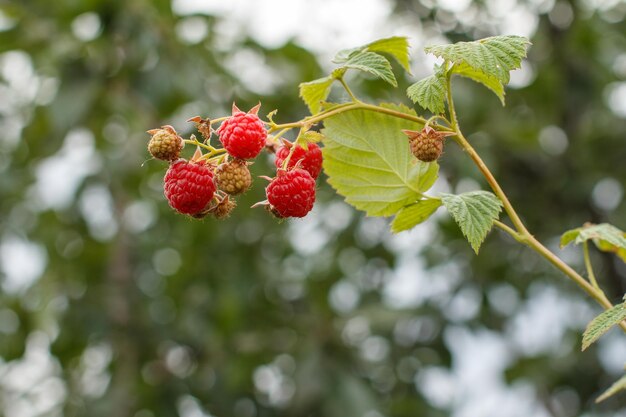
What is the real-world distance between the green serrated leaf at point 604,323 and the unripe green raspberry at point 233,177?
Result: 41 centimetres

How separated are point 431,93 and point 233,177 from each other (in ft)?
0.83

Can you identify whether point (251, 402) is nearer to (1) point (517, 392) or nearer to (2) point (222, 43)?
(1) point (517, 392)

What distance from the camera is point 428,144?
96cm

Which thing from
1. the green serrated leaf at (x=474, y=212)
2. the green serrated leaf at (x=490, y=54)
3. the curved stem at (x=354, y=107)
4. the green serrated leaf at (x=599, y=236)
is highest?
the green serrated leaf at (x=490, y=54)

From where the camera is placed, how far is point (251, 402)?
3162 mm

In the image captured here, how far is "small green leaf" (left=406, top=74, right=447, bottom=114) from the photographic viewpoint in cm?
A: 97

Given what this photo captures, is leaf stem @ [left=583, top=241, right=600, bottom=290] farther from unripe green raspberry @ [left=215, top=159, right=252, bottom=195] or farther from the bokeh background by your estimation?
the bokeh background

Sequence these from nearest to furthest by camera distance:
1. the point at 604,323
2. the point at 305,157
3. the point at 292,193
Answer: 1. the point at 604,323
2. the point at 292,193
3. the point at 305,157

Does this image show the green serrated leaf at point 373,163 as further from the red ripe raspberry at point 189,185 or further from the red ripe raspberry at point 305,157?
the red ripe raspberry at point 189,185

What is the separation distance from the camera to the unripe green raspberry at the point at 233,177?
3.17 ft

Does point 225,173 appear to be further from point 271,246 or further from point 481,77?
point 271,246

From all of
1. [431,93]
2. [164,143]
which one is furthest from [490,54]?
[164,143]

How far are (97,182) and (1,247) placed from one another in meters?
0.50

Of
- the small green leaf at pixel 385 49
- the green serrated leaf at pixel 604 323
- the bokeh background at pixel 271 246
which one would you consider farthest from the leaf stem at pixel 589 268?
the bokeh background at pixel 271 246
